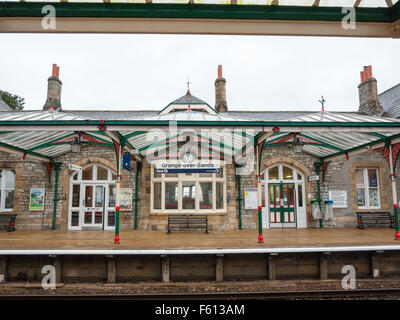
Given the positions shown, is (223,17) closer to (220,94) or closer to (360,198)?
(360,198)

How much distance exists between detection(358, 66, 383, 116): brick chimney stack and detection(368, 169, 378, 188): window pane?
3.11 meters

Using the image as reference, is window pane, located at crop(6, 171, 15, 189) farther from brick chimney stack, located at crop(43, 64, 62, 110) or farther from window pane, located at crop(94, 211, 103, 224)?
brick chimney stack, located at crop(43, 64, 62, 110)

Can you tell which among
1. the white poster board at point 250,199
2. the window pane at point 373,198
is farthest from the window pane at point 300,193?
the window pane at point 373,198

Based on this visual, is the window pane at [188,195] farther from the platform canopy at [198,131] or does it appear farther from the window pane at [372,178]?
the window pane at [372,178]

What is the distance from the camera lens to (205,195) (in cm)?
1005

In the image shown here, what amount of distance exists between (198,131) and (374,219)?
8.07 m

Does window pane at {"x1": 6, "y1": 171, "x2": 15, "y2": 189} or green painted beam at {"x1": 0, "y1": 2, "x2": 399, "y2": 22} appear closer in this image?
green painted beam at {"x1": 0, "y1": 2, "x2": 399, "y2": 22}

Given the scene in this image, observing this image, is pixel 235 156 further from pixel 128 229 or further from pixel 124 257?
pixel 124 257

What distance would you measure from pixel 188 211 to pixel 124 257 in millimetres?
3833

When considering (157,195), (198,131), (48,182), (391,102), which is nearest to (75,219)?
(48,182)

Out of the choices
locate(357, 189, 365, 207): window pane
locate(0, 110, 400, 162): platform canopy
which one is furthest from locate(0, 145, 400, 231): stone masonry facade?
locate(0, 110, 400, 162): platform canopy

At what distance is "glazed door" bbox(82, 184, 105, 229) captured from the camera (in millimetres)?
10414

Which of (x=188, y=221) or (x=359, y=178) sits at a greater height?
(x=359, y=178)
